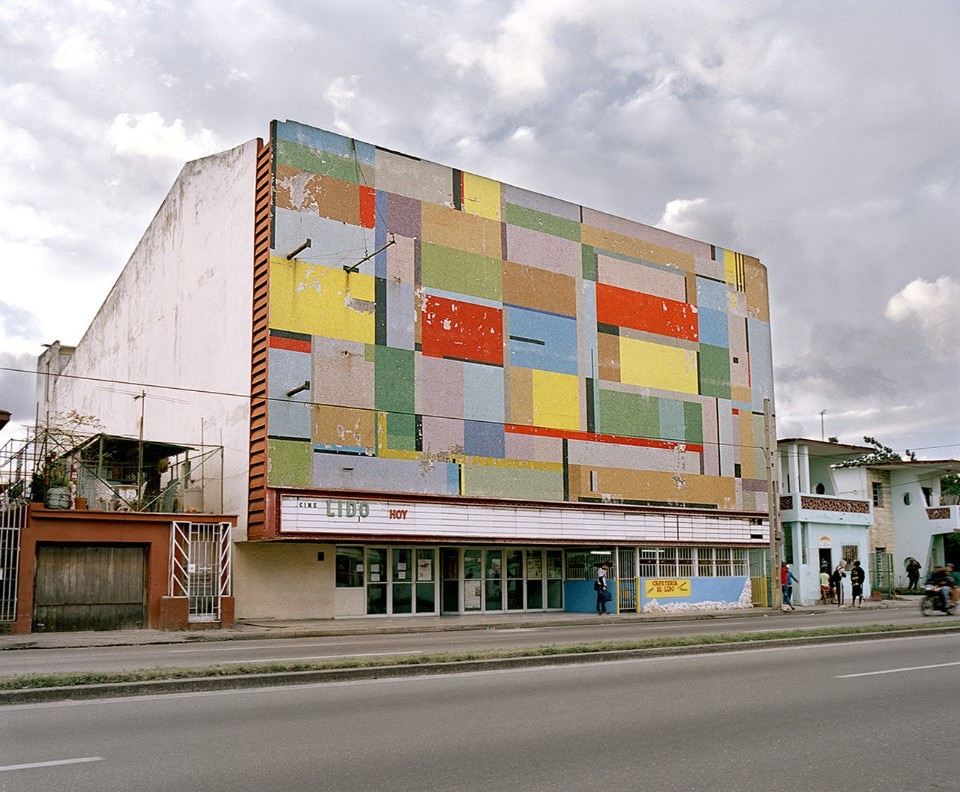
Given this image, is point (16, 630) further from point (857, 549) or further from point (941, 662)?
point (857, 549)

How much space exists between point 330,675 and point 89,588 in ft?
44.7

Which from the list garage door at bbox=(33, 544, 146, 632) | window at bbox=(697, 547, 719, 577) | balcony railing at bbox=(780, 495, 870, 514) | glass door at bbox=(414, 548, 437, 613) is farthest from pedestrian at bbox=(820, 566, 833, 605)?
garage door at bbox=(33, 544, 146, 632)

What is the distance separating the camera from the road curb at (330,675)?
10.8 m

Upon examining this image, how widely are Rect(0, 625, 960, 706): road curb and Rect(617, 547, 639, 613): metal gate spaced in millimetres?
15656

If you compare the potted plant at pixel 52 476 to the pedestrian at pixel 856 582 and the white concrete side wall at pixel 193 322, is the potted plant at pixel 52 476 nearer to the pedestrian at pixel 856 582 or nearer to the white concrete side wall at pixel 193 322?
the white concrete side wall at pixel 193 322

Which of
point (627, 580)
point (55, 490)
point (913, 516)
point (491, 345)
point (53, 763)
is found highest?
point (491, 345)

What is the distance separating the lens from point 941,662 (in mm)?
14148

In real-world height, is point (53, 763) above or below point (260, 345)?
below

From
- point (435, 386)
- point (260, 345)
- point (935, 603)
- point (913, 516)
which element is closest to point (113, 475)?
point (260, 345)

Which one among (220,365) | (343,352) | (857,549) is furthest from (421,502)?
(857,549)

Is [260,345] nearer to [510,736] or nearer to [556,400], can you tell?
[556,400]

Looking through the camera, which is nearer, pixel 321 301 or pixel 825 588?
pixel 321 301

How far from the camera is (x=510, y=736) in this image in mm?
8539

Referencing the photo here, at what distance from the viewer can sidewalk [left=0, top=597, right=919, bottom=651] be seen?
Answer: 20.7m
